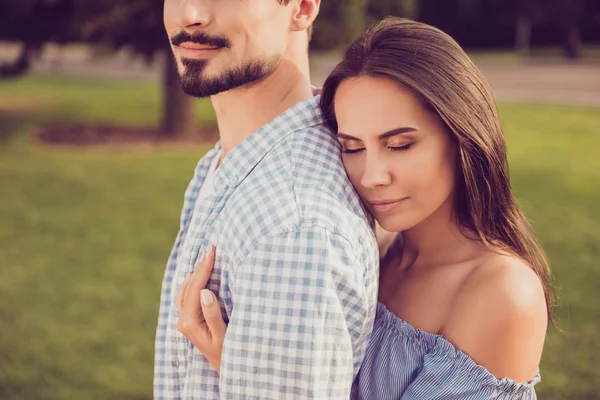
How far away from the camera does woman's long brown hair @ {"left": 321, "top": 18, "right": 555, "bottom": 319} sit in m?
1.96

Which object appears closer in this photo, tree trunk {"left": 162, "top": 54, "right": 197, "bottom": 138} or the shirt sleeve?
the shirt sleeve

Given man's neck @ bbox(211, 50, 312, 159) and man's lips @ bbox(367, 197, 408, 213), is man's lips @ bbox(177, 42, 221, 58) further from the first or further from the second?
man's lips @ bbox(367, 197, 408, 213)

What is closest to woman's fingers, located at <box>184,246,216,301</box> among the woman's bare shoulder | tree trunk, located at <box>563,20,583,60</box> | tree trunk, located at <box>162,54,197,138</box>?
the woman's bare shoulder

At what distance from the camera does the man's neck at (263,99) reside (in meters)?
2.16

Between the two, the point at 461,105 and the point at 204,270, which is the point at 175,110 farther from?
the point at 204,270

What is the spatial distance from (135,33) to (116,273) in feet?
15.6

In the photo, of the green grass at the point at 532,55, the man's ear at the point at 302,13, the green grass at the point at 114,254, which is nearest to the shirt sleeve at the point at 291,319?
the man's ear at the point at 302,13

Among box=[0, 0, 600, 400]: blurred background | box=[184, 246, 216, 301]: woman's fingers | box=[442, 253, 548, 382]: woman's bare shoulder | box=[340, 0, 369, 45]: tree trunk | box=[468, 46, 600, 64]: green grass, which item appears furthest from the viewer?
box=[468, 46, 600, 64]: green grass

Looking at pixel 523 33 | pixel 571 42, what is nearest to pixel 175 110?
pixel 571 42

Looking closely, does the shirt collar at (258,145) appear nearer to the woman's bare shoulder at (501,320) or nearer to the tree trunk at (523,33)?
the woman's bare shoulder at (501,320)

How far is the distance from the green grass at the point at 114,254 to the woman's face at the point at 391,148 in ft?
9.03

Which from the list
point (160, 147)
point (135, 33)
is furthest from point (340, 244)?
point (160, 147)

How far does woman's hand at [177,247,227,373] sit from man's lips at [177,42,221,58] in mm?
530

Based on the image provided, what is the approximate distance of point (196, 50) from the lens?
204 centimetres
